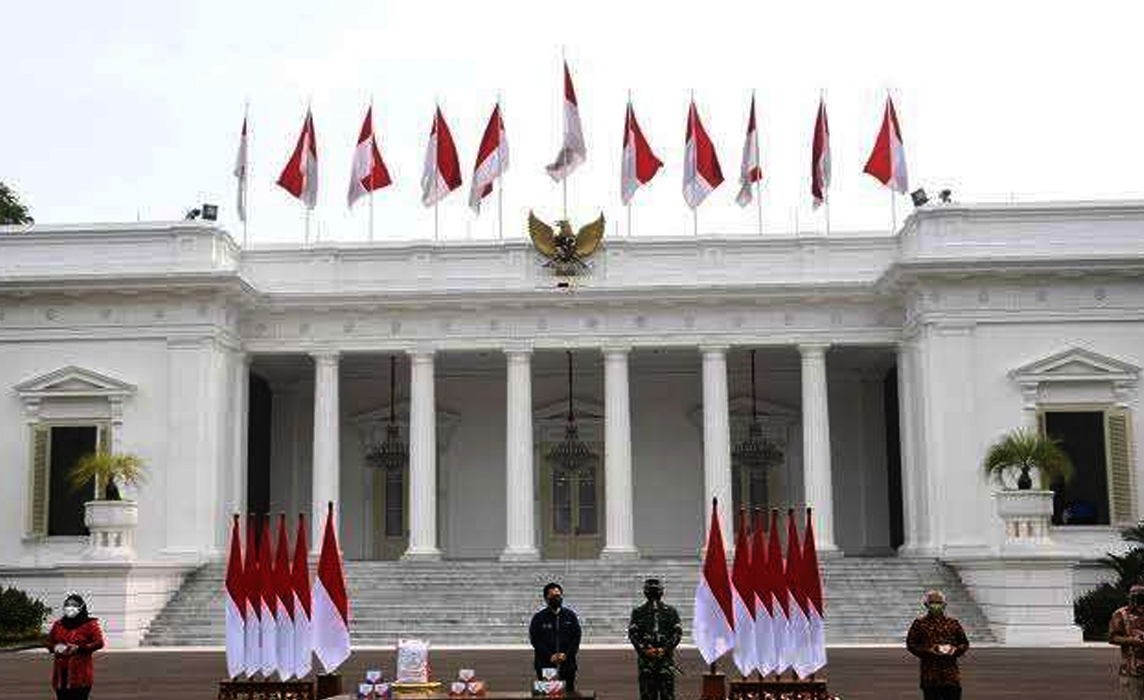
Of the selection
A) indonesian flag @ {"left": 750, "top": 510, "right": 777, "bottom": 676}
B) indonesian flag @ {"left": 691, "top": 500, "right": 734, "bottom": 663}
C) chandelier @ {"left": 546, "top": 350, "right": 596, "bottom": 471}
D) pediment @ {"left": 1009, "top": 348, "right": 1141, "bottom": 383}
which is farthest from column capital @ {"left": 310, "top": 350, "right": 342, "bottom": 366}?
indonesian flag @ {"left": 750, "top": 510, "right": 777, "bottom": 676}

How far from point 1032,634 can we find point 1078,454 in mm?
5639

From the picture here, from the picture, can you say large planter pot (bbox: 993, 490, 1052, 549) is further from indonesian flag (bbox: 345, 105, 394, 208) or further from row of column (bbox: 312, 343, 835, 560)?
indonesian flag (bbox: 345, 105, 394, 208)

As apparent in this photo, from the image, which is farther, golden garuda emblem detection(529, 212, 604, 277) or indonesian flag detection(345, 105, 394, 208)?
indonesian flag detection(345, 105, 394, 208)

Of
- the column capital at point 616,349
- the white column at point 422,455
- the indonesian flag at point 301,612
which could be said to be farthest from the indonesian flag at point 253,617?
the column capital at point 616,349

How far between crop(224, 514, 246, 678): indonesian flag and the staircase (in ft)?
40.7

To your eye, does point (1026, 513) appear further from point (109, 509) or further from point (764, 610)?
point (109, 509)

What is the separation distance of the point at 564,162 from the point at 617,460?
7.06 m

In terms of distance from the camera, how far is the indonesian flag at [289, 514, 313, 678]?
1328 centimetres

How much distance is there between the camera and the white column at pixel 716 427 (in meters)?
31.0

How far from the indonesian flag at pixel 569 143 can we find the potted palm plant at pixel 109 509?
447 inches

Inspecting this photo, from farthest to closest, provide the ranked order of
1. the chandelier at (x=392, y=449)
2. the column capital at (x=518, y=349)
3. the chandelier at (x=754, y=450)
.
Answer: the chandelier at (x=392, y=449) → the chandelier at (x=754, y=450) → the column capital at (x=518, y=349)

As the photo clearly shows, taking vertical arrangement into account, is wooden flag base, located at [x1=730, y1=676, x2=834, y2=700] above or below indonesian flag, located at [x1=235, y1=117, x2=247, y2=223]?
below

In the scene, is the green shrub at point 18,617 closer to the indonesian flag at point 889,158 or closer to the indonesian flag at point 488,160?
the indonesian flag at point 488,160

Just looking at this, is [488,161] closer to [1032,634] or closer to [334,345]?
[334,345]
